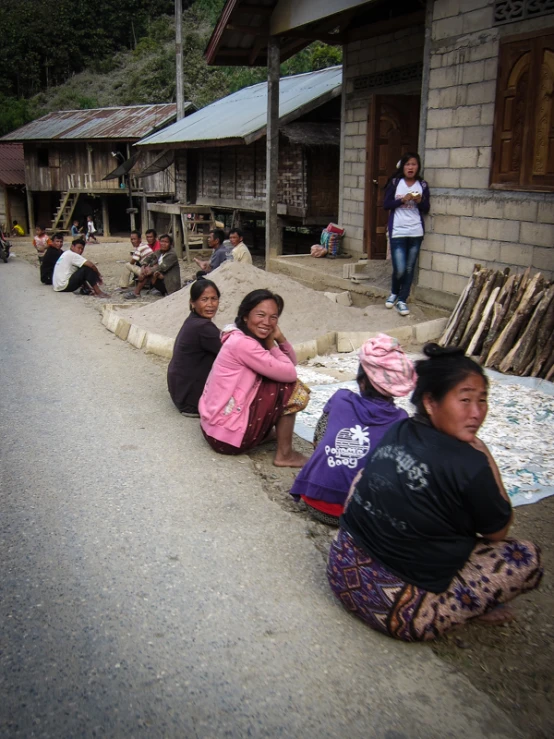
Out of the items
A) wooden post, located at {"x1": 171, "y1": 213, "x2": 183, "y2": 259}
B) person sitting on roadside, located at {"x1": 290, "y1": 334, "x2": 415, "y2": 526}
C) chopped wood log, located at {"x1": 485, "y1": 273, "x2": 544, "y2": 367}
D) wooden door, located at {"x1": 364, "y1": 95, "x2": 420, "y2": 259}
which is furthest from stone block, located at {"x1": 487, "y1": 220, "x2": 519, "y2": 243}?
wooden post, located at {"x1": 171, "y1": 213, "x2": 183, "y2": 259}

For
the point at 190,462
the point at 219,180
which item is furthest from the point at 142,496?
the point at 219,180

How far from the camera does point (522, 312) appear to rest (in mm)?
6691

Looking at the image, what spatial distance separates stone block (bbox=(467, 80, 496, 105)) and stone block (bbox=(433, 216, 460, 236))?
1.32 metres

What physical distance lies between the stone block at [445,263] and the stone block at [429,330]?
2.59ft

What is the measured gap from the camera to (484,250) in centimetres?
810

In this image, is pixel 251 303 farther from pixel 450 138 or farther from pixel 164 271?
pixel 164 271

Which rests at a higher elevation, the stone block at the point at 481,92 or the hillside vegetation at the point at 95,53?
the hillside vegetation at the point at 95,53

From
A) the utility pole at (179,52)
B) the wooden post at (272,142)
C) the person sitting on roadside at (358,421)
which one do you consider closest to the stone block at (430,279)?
the wooden post at (272,142)

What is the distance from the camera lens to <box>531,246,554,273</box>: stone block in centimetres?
731

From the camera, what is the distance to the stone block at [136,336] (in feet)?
27.6

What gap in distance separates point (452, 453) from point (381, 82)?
10.6 metres

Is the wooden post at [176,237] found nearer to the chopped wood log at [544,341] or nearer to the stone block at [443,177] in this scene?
the stone block at [443,177]

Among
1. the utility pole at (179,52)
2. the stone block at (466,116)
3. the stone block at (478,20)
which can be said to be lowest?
the stone block at (466,116)

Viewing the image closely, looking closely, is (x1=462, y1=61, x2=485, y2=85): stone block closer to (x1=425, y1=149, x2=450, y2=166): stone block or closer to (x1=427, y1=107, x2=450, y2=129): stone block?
(x1=427, y1=107, x2=450, y2=129): stone block
